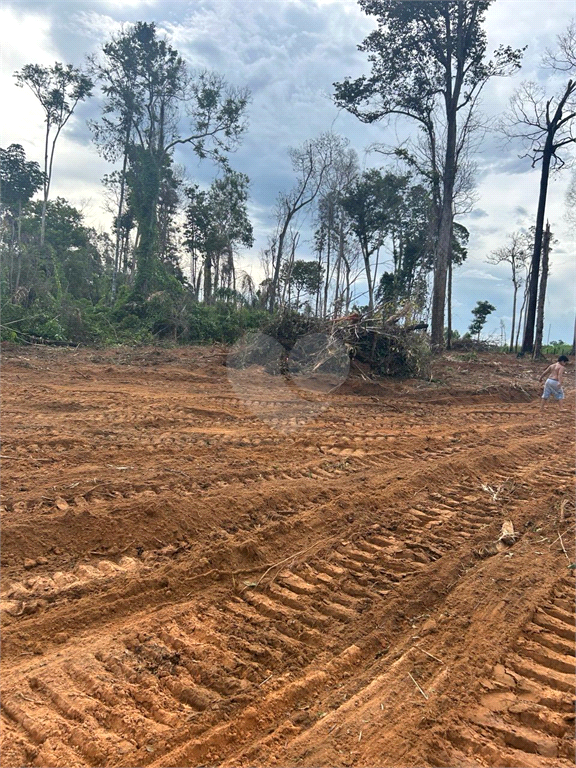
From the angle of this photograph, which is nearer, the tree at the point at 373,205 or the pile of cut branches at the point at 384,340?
the pile of cut branches at the point at 384,340

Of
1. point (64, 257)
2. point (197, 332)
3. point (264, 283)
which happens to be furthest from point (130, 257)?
point (197, 332)

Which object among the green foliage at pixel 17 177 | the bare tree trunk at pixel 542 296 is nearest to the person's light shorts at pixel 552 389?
the bare tree trunk at pixel 542 296

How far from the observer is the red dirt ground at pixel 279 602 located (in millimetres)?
1887

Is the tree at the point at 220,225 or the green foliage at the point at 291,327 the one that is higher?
the tree at the point at 220,225

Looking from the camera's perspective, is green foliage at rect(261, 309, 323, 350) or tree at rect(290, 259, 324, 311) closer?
green foliage at rect(261, 309, 323, 350)

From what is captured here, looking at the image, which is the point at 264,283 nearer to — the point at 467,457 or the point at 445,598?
the point at 467,457

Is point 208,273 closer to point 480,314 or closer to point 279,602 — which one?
point 480,314

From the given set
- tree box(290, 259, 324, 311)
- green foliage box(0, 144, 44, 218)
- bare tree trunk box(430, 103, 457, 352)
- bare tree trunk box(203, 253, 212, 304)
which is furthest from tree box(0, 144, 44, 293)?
bare tree trunk box(430, 103, 457, 352)

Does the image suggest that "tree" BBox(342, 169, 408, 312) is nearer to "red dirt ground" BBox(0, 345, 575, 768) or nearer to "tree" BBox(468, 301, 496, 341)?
"tree" BBox(468, 301, 496, 341)

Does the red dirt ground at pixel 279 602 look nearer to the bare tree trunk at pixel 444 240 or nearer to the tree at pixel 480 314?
the bare tree trunk at pixel 444 240

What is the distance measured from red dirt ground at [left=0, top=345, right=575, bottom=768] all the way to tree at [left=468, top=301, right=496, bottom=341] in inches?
1192

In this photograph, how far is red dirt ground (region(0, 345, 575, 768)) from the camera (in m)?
1.89

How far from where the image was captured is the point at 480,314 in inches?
1334

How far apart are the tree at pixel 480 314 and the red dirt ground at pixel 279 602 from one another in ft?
99.4
